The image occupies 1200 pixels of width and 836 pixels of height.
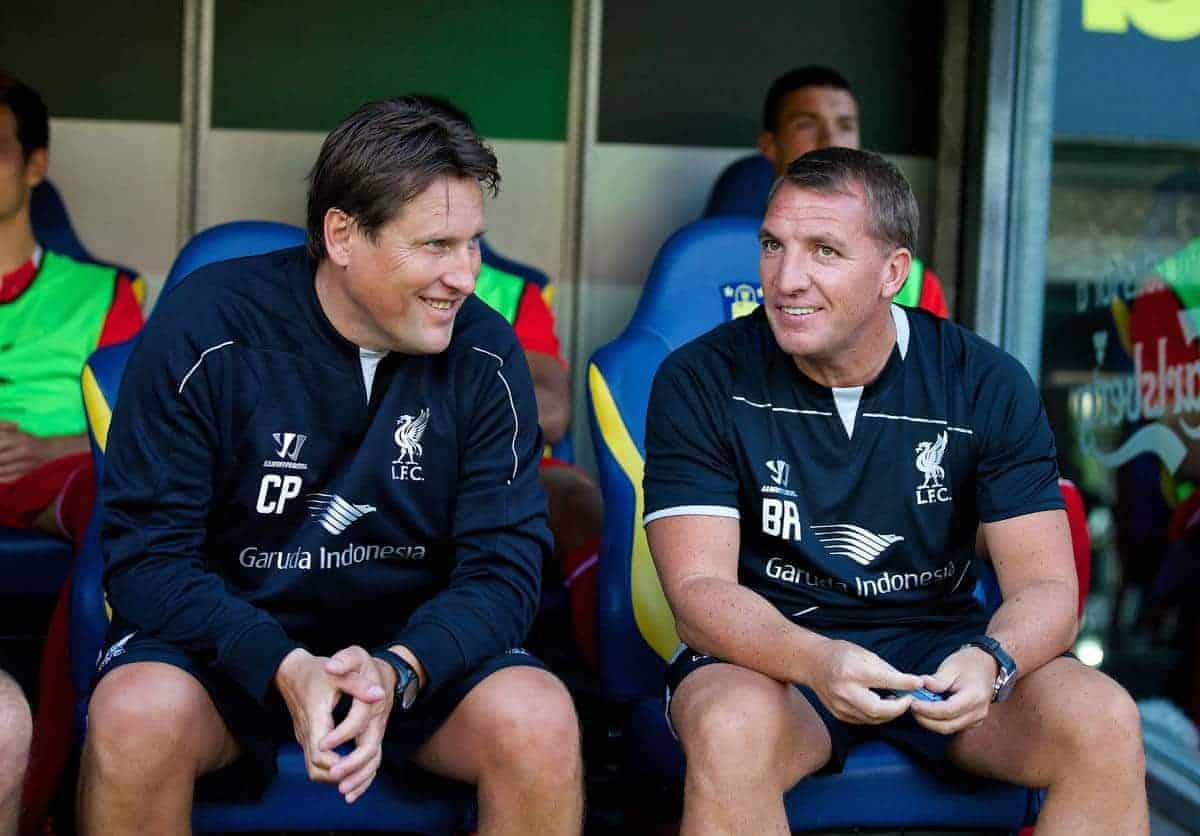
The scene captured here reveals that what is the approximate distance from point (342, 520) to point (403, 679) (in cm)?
28

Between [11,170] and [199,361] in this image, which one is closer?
[199,361]

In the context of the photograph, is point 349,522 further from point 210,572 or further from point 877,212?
Answer: point 877,212

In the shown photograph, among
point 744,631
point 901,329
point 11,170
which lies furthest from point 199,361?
point 11,170

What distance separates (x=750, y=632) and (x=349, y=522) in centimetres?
52

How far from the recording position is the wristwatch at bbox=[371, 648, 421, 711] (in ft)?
6.15

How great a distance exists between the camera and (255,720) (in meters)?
1.92

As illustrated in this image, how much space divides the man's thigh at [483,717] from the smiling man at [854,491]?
18 cm

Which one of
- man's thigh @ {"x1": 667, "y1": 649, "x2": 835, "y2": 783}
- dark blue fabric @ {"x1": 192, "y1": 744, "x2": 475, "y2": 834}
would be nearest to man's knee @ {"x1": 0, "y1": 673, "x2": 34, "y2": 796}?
dark blue fabric @ {"x1": 192, "y1": 744, "x2": 475, "y2": 834}

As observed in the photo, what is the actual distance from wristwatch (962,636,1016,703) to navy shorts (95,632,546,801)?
59cm

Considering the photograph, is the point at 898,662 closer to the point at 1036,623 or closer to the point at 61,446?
the point at 1036,623

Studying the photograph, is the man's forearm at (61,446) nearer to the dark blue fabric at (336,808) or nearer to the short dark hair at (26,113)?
the short dark hair at (26,113)

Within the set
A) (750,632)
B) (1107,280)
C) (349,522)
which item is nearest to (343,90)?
(1107,280)

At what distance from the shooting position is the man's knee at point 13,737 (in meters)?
1.88

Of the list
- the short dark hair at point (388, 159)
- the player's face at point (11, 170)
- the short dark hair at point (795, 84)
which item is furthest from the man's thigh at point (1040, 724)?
the player's face at point (11, 170)
